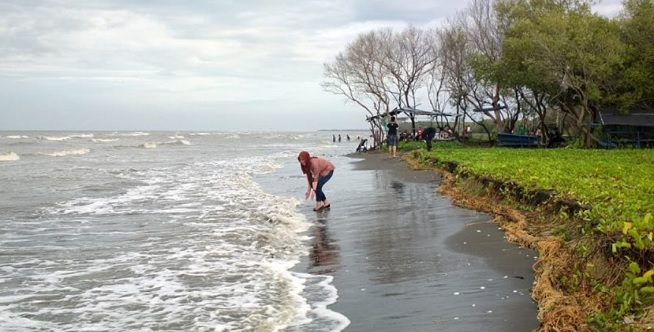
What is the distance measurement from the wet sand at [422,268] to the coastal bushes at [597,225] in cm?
44

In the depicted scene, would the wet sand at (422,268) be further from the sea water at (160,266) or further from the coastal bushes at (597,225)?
the coastal bushes at (597,225)

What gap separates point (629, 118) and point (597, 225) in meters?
23.7

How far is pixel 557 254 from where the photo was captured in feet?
20.9

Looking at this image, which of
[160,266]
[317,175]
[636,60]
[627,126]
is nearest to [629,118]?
[627,126]

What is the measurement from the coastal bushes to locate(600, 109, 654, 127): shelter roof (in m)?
15.8

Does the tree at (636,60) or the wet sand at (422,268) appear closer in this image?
the wet sand at (422,268)

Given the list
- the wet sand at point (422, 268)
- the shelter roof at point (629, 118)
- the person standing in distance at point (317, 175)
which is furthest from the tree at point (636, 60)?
the person standing in distance at point (317, 175)

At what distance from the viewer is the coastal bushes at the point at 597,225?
4.51 m

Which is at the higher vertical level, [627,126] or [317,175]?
[627,126]

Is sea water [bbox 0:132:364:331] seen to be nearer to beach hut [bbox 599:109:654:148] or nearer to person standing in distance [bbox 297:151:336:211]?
person standing in distance [bbox 297:151:336:211]

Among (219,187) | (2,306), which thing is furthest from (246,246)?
(219,187)

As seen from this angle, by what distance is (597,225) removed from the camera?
6188 millimetres

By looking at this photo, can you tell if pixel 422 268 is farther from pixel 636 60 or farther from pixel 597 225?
pixel 636 60

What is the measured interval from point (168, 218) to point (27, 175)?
49.5ft
